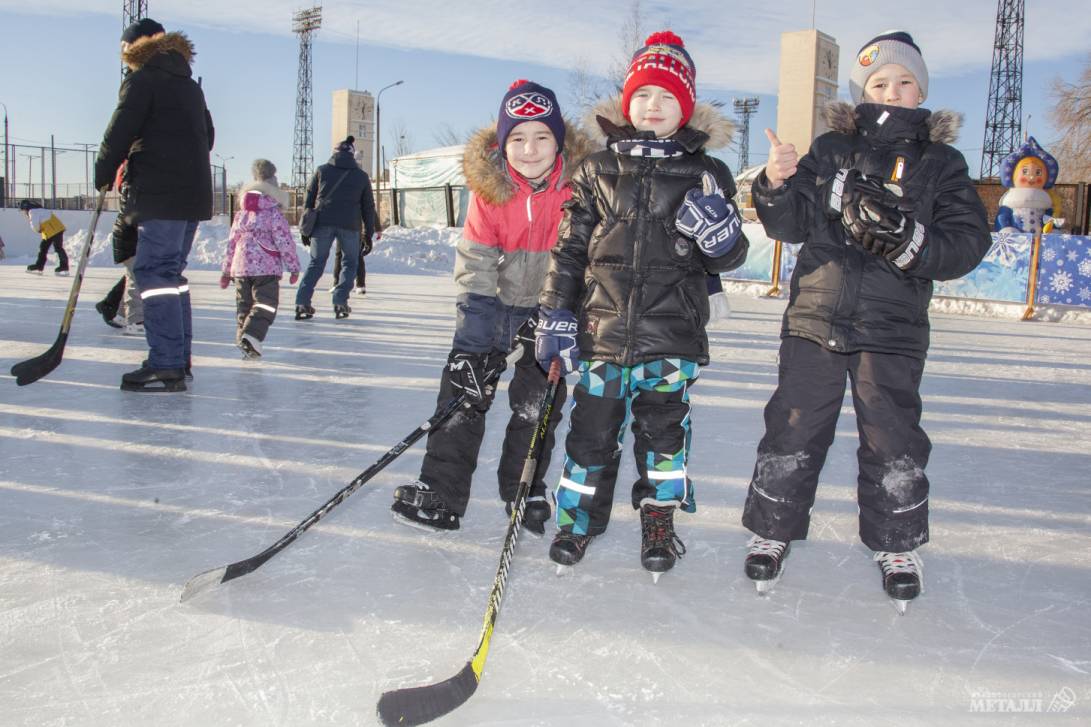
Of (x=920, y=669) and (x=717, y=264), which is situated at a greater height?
(x=717, y=264)

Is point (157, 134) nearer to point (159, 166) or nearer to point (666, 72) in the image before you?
point (159, 166)

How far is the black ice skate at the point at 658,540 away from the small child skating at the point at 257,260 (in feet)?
12.7

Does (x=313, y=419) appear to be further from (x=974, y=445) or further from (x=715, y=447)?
(x=974, y=445)

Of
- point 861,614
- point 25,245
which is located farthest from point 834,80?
point 861,614

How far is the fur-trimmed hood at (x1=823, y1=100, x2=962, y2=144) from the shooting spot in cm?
226

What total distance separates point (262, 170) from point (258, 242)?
0.71 meters

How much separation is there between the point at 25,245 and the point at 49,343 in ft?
47.2

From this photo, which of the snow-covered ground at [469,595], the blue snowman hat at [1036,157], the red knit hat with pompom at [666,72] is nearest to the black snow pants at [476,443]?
the snow-covered ground at [469,595]

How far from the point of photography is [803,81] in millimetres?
31688

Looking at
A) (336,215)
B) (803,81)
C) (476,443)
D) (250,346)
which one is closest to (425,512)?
(476,443)

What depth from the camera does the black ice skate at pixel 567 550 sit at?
93.7 inches

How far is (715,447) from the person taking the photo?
3791 millimetres

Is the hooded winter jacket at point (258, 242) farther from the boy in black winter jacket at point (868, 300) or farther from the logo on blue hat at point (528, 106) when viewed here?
the boy in black winter jacket at point (868, 300)

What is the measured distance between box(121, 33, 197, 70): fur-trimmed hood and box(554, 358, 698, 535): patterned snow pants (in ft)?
10.3
